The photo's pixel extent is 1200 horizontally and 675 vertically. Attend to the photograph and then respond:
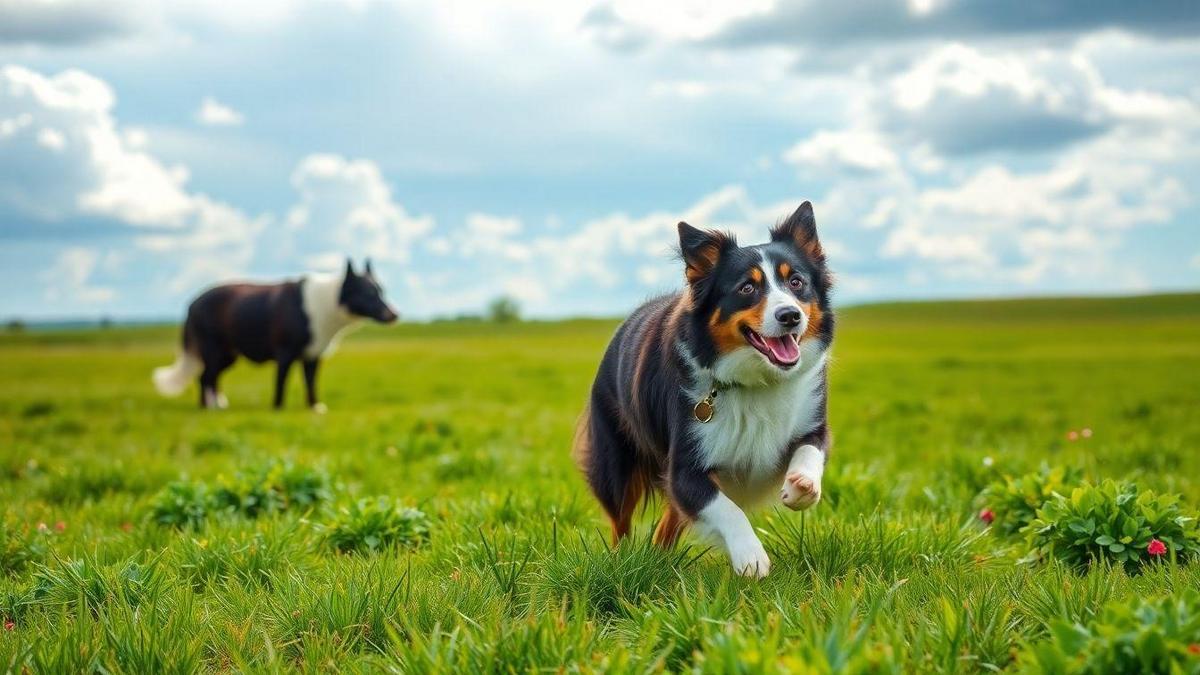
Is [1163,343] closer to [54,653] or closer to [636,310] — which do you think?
[636,310]

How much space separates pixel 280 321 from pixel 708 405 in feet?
44.5

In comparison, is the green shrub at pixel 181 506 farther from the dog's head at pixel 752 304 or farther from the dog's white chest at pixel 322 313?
the dog's white chest at pixel 322 313

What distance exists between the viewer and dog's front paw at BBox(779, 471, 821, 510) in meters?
4.32

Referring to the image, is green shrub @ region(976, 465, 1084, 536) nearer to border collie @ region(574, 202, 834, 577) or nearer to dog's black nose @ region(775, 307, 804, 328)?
border collie @ region(574, 202, 834, 577)

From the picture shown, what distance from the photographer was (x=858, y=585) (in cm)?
431

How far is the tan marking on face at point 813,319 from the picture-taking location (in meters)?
4.67

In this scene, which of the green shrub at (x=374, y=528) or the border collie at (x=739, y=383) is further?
the green shrub at (x=374, y=528)

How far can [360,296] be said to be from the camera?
1692 centimetres

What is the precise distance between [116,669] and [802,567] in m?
2.91

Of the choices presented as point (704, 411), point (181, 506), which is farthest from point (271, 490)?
point (704, 411)

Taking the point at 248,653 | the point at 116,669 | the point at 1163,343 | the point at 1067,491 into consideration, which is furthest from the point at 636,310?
the point at 1163,343

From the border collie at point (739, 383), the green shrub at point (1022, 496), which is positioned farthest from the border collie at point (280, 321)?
the green shrub at point (1022, 496)

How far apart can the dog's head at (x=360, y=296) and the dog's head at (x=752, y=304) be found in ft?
42.5

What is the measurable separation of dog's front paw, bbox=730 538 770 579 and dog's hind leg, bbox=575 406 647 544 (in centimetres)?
127
